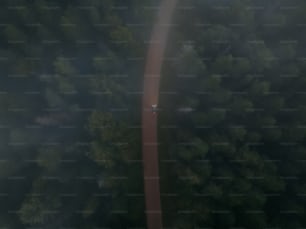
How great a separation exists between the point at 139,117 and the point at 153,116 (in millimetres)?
205

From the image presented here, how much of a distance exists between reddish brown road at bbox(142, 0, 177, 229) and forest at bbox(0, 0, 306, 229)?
0.10 meters

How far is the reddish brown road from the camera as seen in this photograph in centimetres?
483

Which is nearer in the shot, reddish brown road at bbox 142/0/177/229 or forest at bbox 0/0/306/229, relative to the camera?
forest at bbox 0/0/306/229

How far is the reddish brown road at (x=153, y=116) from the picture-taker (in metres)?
4.83

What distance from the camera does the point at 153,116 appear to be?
4949 millimetres

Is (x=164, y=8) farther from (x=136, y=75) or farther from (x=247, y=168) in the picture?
(x=247, y=168)

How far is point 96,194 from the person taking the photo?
188 inches

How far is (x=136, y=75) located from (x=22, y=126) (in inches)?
69.4

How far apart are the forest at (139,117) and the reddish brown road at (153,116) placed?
104mm

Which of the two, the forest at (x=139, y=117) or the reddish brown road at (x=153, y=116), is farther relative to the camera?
the reddish brown road at (x=153, y=116)

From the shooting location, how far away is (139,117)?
4930mm

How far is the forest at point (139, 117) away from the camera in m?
4.67

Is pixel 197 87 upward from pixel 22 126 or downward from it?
upward

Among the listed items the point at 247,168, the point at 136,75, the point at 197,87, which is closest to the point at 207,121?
the point at 197,87
